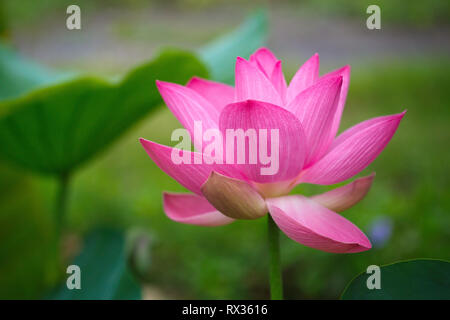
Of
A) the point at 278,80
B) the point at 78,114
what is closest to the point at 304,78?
the point at 278,80

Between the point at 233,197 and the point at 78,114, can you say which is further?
the point at 78,114

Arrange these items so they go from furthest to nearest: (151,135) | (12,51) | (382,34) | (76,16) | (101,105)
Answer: (382,34)
(151,135)
(12,51)
(101,105)
(76,16)

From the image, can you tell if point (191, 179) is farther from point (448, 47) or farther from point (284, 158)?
point (448, 47)

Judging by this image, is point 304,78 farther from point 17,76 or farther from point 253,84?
point 17,76

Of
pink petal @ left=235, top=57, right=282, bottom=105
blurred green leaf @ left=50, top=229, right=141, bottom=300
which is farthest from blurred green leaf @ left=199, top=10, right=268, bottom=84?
pink petal @ left=235, top=57, right=282, bottom=105
